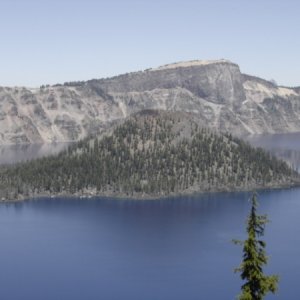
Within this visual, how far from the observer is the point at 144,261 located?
195 meters

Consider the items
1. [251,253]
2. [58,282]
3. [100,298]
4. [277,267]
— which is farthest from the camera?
[277,267]

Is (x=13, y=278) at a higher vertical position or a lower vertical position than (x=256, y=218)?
lower

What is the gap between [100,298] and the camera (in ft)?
520

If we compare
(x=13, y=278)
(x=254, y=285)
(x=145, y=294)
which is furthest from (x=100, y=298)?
(x=254, y=285)

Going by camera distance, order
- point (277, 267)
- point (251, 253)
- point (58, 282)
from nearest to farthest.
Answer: point (251, 253) < point (58, 282) < point (277, 267)

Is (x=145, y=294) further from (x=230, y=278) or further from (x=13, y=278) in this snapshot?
(x=13, y=278)

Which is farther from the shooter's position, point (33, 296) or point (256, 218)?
point (33, 296)

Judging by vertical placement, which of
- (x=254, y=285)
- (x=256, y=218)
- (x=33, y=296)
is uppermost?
(x=256, y=218)

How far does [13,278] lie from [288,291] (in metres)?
83.3

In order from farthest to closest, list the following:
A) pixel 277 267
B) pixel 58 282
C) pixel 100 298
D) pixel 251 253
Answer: pixel 277 267
pixel 58 282
pixel 100 298
pixel 251 253

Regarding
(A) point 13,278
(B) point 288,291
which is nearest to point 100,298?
(A) point 13,278

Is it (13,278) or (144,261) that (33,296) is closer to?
(13,278)

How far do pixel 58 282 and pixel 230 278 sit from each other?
52176 millimetres

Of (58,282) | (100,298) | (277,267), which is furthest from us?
(277,267)
